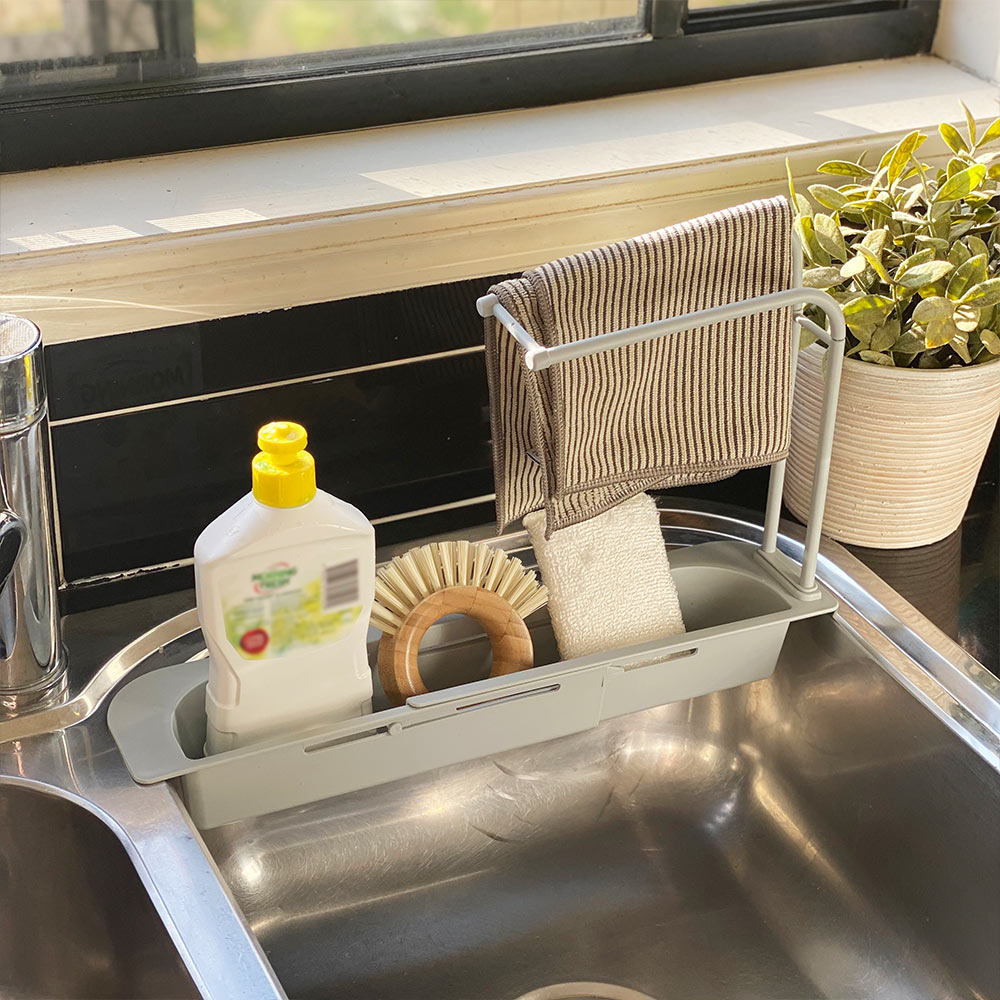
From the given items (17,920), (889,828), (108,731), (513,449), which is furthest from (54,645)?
(889,828)

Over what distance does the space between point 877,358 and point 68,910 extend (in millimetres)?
706

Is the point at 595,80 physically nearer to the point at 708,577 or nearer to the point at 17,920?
the point at 708,577

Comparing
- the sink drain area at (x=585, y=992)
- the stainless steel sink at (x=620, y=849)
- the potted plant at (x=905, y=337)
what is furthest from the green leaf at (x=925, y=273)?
the sink drain area at (x=585, y=992)

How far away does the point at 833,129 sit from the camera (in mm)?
1168

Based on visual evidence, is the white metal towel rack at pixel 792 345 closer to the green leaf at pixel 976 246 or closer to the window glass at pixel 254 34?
the green leaf at pixel 976 246

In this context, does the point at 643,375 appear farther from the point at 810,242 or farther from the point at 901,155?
the point at 901,155

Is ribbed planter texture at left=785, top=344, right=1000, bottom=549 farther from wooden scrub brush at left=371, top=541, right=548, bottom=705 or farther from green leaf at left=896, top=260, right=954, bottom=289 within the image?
wooden scrub brush at left=371, top=541, right=548, bottom=705

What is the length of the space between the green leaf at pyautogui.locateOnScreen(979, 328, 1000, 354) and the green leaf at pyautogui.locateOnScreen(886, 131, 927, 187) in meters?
0.14

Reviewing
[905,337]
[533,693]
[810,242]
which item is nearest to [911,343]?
[905,337]

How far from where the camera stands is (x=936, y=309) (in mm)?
966

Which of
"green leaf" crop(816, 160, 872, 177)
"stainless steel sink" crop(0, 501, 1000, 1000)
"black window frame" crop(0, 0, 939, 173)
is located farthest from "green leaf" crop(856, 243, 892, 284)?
"black window frame" crop(0, 0, 939, 173)

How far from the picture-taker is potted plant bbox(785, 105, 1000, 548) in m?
1.00

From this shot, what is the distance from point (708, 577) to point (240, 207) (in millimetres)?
462

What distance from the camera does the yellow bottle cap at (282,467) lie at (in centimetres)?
78
